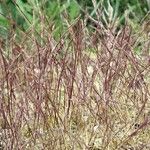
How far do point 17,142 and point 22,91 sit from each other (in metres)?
0.27

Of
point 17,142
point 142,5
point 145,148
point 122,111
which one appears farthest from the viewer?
point 142,5

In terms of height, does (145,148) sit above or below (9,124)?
below

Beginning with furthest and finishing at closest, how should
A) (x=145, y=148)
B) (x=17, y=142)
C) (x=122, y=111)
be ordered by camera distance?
(x=122, y=111)
(x=145, y=148)
(x=17, y=142)

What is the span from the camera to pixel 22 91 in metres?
1.96

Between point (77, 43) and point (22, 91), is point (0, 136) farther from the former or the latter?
point (77, 43)

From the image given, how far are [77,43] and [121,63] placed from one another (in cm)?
24

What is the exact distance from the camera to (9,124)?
1816 mm

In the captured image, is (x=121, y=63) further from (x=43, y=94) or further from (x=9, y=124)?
(x=9, y=124)

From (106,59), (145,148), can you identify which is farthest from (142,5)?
(145,148)

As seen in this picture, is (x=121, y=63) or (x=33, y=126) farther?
(x=121, y=63)

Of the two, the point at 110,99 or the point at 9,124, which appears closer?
the point at 9,124

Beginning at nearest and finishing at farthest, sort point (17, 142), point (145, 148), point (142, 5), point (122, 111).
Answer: point (17, 142) < point (145, 148) < point (122, 111) < point (142, 5)

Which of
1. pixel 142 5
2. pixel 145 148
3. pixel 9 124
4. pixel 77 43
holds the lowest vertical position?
pixel 142 5

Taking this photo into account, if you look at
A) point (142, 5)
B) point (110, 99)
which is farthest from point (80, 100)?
point (142, 5)
